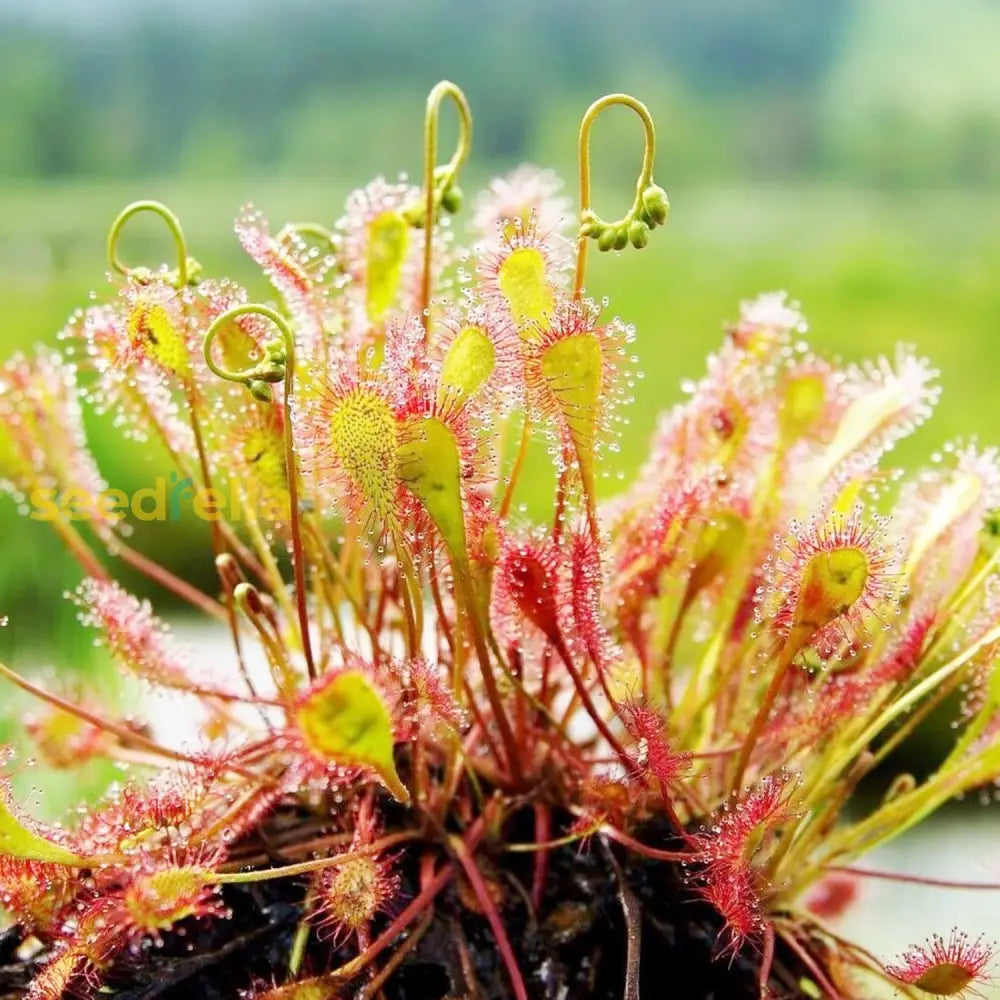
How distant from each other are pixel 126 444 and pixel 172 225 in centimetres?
153

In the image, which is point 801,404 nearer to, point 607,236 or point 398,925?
point 607,236

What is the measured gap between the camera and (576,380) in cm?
37

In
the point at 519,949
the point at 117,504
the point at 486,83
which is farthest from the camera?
the point at 486,83

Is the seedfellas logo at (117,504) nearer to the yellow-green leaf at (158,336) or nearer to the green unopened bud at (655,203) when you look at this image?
the yellow-green leaf at (158,336)

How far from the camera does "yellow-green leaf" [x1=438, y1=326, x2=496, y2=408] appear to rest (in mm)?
352

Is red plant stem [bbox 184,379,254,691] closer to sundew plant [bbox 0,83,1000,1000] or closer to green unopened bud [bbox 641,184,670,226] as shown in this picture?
sundew plant [bbox 0,83,1000,1000]

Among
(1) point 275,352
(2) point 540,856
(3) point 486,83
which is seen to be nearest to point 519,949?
(2) point 540,856

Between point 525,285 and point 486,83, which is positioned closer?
point 525,285

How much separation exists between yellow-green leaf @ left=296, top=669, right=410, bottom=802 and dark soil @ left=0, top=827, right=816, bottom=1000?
124mm

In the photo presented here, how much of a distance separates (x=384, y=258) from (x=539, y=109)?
3.04 metres

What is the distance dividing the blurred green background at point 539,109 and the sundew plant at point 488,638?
104 inches

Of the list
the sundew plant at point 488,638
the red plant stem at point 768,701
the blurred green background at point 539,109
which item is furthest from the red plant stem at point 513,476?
the blurred green background at point 539,109

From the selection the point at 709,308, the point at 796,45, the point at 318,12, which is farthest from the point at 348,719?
the point at 318,12

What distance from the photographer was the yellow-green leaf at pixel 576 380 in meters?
0.37
